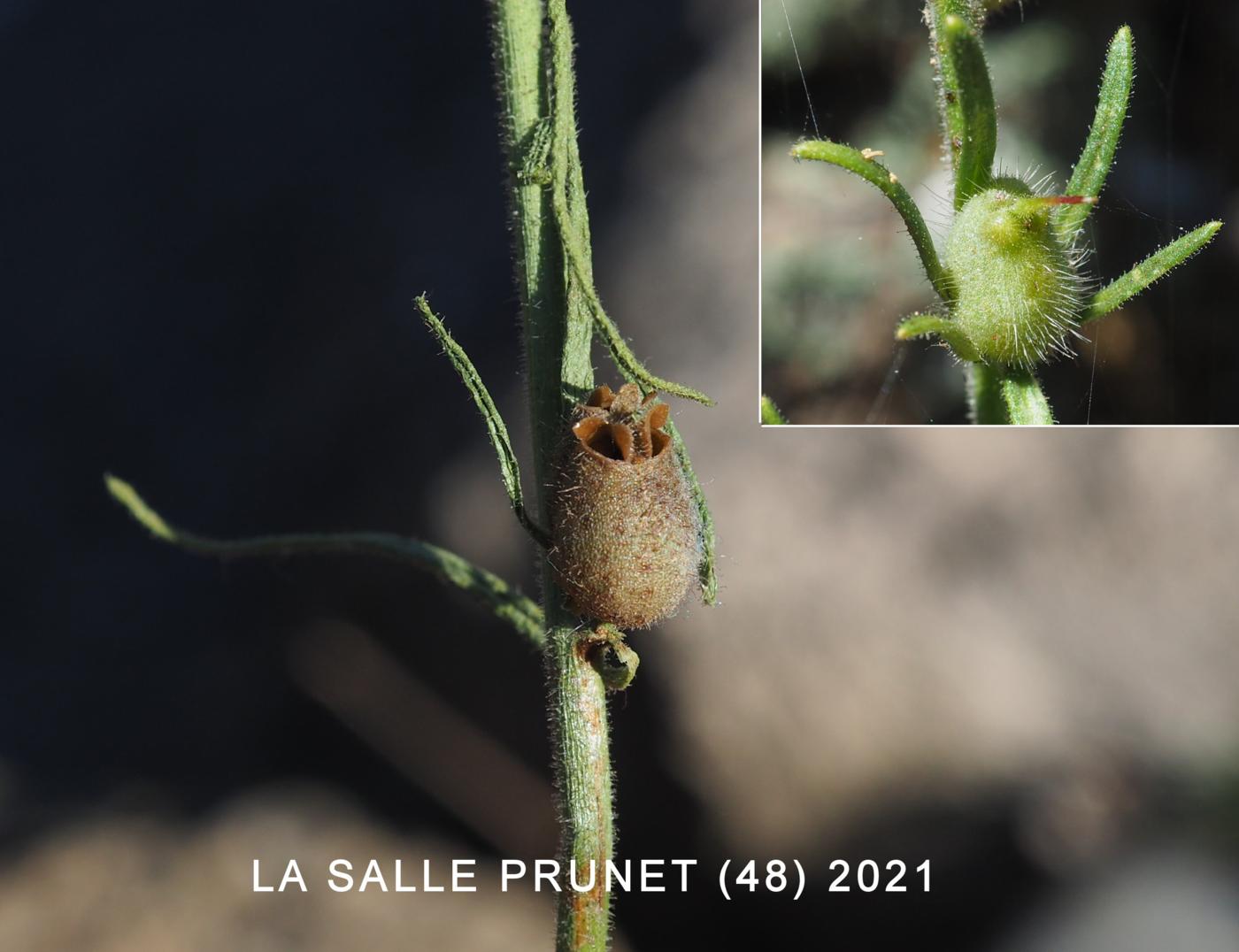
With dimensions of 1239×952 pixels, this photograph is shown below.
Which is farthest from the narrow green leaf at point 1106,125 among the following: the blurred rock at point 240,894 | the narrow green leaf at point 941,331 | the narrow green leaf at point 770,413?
the blurred rock at point 240,894

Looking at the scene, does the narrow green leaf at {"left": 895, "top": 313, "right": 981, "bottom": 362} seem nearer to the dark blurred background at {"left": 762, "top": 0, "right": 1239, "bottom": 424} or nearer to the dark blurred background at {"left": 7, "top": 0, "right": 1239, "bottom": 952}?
the dark blurred background at {"left": 762, "top": 0, "right": 1239, "bottom": 424}

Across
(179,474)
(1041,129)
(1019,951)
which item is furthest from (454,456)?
(1019,951)

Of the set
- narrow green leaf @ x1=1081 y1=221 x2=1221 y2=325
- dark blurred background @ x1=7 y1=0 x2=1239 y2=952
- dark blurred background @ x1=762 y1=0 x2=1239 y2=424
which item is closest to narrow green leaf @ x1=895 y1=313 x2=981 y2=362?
narrow green leaf @ x1=1081 y1=221 x2=1221 y2=325

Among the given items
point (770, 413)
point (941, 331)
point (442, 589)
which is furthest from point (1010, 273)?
point (442, 589)

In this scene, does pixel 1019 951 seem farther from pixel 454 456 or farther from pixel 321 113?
pixel 321 113

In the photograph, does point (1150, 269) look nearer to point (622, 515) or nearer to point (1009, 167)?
point (622, 515)

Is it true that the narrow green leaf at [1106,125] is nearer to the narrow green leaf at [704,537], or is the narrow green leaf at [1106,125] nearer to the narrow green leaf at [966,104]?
the narrow green leaf at [966,104]
